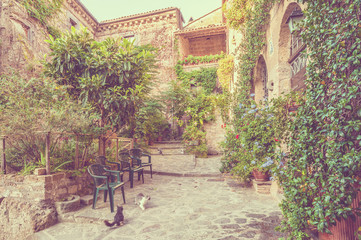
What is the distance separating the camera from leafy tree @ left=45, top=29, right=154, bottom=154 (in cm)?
498

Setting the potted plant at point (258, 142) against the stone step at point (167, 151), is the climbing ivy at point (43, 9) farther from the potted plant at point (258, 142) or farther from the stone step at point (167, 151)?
the potted plant at point (258, 142)

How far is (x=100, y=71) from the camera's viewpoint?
530cm

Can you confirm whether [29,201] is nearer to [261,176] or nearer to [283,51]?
[261,176]

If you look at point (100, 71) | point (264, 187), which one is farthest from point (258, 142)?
point (100, 71)

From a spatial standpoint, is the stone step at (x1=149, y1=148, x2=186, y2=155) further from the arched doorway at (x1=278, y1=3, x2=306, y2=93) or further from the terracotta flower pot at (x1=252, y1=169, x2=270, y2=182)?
the arched doorway at (x1=278, y1=3, x2=306, y2=93)

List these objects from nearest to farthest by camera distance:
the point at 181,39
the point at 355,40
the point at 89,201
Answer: the point at 355,40 → the point at 89,201 → the point at 181,39

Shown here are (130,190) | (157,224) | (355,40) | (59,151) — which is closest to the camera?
(355,40)

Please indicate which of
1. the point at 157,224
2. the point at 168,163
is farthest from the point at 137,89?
the point at 168,163

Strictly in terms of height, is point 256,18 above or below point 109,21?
below

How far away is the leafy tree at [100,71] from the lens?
4984 millimetres

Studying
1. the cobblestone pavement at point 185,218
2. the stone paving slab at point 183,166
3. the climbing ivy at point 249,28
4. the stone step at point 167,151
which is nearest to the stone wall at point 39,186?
the cobblestone pavement at point 185,218

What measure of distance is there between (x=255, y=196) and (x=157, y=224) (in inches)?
90.8

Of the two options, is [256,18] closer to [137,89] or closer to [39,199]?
[137,89]

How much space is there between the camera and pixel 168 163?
895 cm
